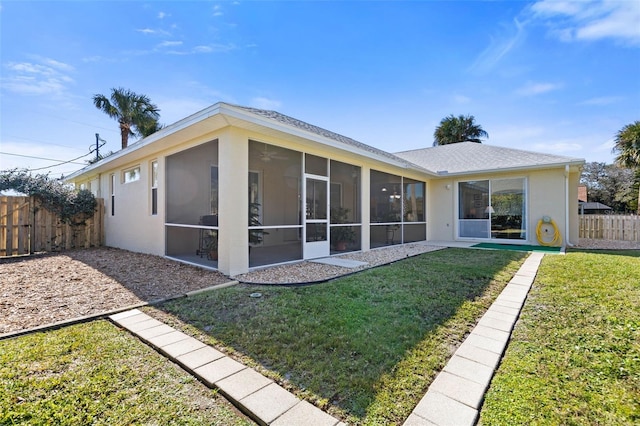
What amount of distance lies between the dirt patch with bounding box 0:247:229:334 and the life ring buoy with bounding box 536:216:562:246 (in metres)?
11.4

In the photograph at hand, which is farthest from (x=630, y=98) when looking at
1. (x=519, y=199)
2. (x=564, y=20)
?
(x=564, y=20)

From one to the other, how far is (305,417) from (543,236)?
1248cm

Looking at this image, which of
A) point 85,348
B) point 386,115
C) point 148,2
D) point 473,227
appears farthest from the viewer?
point 386,115

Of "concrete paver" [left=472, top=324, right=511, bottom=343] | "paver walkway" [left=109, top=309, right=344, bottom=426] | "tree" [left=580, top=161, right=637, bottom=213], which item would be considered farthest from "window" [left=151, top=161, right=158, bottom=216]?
"tree" [left=580, top=161, right=637, bottom=213]

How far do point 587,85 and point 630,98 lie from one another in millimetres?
4011

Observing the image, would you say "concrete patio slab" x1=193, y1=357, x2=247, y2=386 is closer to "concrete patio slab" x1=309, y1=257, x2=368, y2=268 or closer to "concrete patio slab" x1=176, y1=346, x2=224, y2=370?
"concrete patio slab" x1=176, y1=346, x2=224, y2=370

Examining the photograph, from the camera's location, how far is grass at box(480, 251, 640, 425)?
1937 millimetres

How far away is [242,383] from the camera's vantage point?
7.41 feet

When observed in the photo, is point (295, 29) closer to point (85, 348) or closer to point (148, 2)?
point (148, 2)

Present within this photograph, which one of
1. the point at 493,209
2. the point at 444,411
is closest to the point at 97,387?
the point at 444,411

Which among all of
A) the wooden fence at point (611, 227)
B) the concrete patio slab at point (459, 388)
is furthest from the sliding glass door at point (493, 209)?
the concrete patio slab at point (459, 388)

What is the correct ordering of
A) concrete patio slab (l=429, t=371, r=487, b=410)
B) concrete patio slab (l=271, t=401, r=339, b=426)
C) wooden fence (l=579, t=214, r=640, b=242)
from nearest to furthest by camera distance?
concrete patio slab (l=271, t=401, r=339, b=426)
concrete patio slab (l=429, t=371, r=487, b=410)
wooden fence (l=579, t=214, r=640, b=242)

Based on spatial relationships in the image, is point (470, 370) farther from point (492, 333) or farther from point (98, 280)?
point (98, 280)

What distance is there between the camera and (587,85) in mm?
10570
